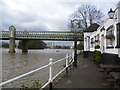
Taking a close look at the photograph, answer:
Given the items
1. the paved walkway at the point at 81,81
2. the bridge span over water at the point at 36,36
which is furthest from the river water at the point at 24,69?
the bridge span over water at the point at 36,36

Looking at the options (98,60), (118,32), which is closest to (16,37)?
(98,60)

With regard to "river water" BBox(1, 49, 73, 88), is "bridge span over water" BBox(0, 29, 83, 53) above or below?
above

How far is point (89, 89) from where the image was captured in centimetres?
488

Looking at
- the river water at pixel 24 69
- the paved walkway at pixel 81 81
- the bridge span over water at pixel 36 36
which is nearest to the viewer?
the paved walkway at pixel 81 81

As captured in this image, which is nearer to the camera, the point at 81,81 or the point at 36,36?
the point at 81,81

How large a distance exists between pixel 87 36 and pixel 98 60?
11727mm

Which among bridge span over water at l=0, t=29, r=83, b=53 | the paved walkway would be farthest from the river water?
bridge span over water at l=0, t=29, r=83, b=53

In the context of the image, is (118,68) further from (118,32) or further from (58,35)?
(58,35)

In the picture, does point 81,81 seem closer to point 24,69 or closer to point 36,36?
point 24,69

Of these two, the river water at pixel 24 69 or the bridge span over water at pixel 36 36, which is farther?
the bridge span over water at pixel 36 36

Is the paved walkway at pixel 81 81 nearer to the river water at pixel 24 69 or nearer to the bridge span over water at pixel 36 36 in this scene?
the river water at pixel 24 69

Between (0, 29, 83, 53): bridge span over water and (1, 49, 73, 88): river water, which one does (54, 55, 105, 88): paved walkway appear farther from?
(0, 29, 83, 53): bridge span over water

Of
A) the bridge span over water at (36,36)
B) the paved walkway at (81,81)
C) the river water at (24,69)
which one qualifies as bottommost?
the river water at (24,69)

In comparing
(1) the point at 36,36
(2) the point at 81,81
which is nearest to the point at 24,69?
(2) the point at 81,81
